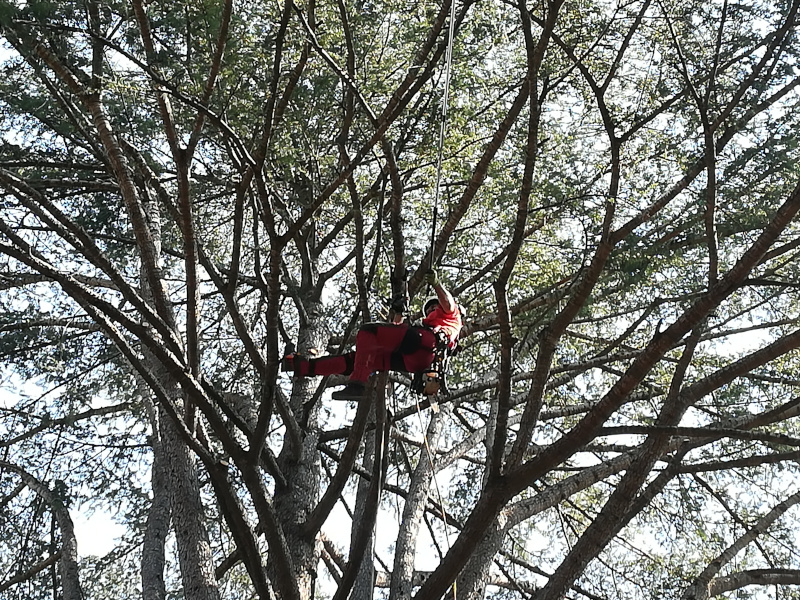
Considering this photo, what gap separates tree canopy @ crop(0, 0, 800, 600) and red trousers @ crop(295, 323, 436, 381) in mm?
326

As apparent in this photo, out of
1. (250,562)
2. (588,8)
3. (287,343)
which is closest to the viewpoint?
(250,562)

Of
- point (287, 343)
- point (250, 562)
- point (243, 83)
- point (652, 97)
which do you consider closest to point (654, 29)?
point (652, 97)

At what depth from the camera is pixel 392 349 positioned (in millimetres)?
5523

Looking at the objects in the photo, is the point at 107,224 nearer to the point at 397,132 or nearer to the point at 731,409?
the point at 397,132

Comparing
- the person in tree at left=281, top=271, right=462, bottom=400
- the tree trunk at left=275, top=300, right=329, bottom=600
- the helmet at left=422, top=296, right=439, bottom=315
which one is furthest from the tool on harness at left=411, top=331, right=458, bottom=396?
the tree trunk at left=275, top=300, right=329, bottom=600

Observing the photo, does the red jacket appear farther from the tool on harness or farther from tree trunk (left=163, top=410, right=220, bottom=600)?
tree trunk (left=163, top=410, right=220, bottom=600)

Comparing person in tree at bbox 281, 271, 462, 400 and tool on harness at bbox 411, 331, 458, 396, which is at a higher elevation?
person in tree at bbox 281, 271, 462, 400

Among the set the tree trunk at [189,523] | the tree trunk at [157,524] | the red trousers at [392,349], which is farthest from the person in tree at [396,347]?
the tree trunk at [157,524]

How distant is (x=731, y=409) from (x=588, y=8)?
386 centimetres

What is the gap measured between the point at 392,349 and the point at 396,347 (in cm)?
3

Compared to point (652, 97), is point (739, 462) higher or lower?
lower

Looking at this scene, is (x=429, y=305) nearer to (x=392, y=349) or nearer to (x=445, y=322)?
(x=445, y=322)

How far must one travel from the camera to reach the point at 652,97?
270 inches

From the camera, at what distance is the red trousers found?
215 inches
